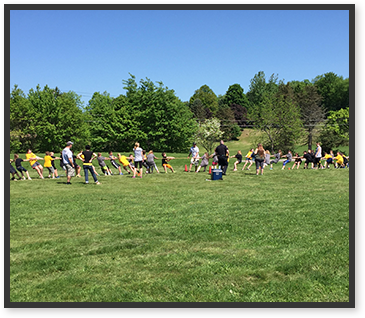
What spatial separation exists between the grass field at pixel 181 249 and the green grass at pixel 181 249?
0.02 m

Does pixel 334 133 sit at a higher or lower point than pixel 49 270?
higher

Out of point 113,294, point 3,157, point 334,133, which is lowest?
point 113,294

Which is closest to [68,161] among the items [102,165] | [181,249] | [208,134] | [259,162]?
[102,165]

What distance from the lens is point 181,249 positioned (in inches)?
282

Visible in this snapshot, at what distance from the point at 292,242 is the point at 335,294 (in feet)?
8.45

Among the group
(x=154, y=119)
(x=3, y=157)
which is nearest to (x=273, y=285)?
(x=3, y=157)

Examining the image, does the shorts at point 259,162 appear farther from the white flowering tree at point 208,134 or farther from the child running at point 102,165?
the white flowering tree at point 208,134

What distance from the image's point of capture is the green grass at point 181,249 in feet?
16.8

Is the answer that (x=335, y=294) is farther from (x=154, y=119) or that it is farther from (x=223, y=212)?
(x=154, y=119)

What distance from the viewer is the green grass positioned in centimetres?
512

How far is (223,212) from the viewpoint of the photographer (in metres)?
10.9

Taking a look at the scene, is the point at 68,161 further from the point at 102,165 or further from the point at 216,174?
the point at 216,174

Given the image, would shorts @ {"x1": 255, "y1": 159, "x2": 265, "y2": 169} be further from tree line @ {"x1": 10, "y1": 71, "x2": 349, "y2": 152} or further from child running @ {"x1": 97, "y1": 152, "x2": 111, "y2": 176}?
tree line @ {"x1": 10, "y1": 71, "x2": 349, "y2": 152}

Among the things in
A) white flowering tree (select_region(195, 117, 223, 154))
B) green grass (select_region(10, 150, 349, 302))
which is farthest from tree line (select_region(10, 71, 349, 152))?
green grass (select_region(10, 150, 349, 302))
